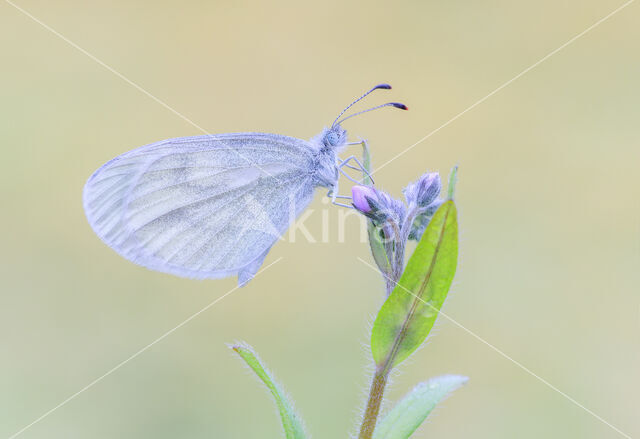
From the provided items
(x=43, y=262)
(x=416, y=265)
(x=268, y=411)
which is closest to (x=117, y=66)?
(x=43, y=262)

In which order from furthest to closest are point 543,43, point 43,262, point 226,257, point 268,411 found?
point 543,43 → point 43,262 → point 268,411 → point 226,257

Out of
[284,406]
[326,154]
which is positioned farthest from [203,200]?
[284,406]

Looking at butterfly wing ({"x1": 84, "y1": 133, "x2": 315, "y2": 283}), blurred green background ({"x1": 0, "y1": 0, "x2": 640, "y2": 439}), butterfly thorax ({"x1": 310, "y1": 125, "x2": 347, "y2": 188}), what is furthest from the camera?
blurred green background ({"x1": 0, "y1": 0, "x2": 640, "y2": 439})

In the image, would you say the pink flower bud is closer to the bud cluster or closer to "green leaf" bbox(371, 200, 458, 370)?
the bud cluster

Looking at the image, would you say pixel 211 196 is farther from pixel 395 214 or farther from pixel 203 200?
pixel 395 214

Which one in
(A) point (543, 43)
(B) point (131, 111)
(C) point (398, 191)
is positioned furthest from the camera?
(A) point (543, 43)

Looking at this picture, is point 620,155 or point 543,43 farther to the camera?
point 543,43

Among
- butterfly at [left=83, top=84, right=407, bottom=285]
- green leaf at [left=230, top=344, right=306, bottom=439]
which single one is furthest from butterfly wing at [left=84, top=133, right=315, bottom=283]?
green leaf at [left=230, top=344, right=306, bottom=439]

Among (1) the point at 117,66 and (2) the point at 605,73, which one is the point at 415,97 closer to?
(2) the point at 605,73
